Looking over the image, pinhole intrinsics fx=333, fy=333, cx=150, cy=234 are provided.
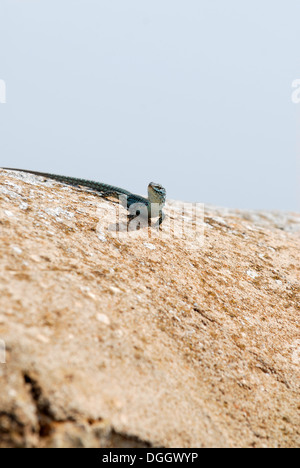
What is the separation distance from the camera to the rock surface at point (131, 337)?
3.06 meters

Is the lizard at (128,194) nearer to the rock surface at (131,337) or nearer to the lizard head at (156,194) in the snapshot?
the lizard head at (156,194)

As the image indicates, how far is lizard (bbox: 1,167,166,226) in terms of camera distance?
7.69 metres

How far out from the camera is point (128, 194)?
9016 mm

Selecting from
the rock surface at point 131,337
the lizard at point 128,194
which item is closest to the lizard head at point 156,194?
the lizard at point 128,194

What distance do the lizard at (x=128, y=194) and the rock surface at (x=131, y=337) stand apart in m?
1.01

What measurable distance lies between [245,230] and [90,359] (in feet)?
21.4

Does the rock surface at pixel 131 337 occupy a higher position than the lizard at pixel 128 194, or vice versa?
the lizard at pixel 128 194

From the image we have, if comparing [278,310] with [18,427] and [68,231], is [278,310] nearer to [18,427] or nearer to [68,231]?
[68,231]

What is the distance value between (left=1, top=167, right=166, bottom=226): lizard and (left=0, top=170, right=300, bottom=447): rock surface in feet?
3.31

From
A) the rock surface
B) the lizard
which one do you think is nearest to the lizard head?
the lizard

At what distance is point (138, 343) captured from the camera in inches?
155

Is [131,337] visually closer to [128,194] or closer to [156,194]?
[156,194]

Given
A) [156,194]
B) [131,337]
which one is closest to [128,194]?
[156,194]
